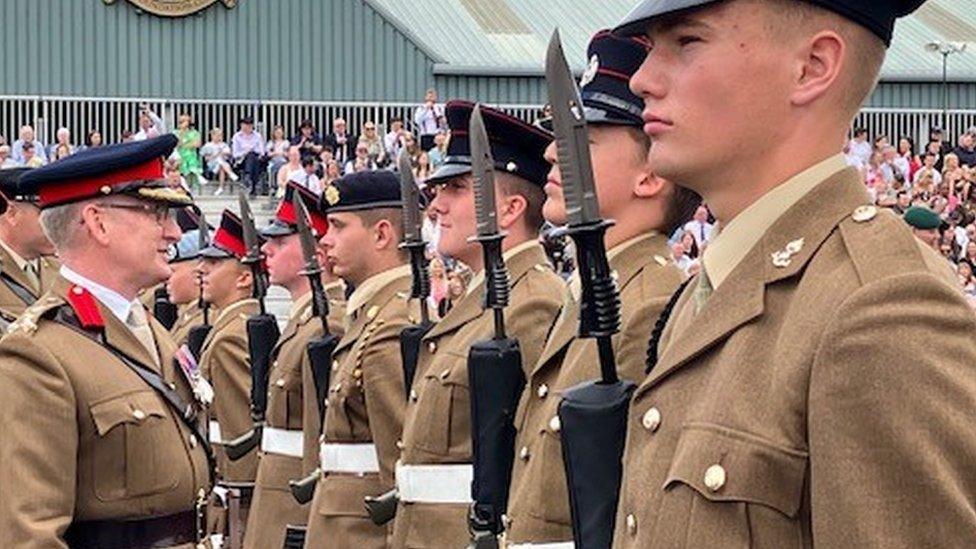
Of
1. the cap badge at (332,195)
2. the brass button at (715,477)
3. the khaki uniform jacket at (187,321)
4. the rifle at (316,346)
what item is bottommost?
the khaki uniform jacket at (187,321)

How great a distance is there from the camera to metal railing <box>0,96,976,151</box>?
1304 inches

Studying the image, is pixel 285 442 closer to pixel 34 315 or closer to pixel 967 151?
pixel 34 315

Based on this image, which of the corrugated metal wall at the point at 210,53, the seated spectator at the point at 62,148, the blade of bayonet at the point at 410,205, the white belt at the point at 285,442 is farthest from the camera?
the corrugated metal wall at the point at 210,53

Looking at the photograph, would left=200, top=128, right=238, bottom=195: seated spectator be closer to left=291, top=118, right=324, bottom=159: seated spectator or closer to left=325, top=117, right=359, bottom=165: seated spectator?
left=291, top=118, right=324, bottom=159: seated spectator

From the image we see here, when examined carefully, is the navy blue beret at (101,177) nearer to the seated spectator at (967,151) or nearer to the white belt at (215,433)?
the white belt at (215,433)

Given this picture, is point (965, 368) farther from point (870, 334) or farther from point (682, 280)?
point (682, 280)

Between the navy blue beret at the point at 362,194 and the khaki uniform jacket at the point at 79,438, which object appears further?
the navy blue beret at the point at 362,194

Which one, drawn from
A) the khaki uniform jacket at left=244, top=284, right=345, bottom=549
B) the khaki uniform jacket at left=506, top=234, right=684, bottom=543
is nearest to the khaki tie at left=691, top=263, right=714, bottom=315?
the khaki uniform jacket at left=506, top=234, right=684, bottom=543

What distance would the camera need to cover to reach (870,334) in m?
2.63

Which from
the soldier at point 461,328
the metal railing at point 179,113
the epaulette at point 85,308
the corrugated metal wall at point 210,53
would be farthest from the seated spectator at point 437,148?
the epaulette at point 85,308

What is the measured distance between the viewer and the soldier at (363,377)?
7.40 meters

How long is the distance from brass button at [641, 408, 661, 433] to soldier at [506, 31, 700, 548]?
1.68 metres

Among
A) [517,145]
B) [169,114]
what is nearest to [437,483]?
[517,145]

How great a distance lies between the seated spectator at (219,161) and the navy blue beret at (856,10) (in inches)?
980
